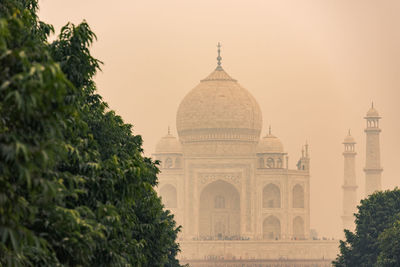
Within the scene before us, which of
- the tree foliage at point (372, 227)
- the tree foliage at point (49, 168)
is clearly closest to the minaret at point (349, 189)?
the tree foliage at point (372, 227)

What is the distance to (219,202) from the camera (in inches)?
2547

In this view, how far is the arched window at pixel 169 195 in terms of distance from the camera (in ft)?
211

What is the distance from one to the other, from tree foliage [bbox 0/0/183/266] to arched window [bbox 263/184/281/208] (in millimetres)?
51240

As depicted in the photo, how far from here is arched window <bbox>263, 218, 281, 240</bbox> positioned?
207 ft

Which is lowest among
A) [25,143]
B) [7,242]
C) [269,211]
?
[7,242]

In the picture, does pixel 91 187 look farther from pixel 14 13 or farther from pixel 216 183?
pixel 216 183

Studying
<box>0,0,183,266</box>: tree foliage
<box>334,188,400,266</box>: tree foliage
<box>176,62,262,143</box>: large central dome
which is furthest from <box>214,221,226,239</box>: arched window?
<box>0,0,183,266</box>: tree foliage

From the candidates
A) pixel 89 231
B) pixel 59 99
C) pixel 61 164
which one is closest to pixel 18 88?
pixel 59 99

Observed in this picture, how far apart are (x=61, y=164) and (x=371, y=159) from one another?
56.6 m

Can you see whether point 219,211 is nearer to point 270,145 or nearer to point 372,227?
point 270,145

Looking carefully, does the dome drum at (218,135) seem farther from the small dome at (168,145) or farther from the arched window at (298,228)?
the arched window at (298,228)

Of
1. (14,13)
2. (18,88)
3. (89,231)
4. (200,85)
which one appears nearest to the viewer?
(18,88)

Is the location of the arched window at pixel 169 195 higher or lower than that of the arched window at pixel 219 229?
higher

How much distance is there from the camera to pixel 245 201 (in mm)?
62312
